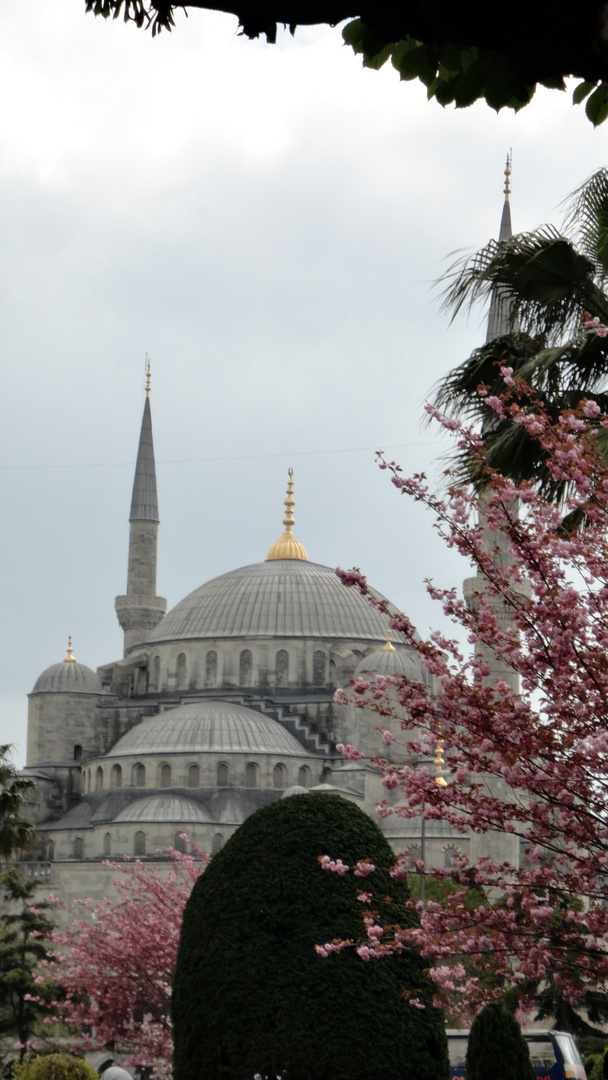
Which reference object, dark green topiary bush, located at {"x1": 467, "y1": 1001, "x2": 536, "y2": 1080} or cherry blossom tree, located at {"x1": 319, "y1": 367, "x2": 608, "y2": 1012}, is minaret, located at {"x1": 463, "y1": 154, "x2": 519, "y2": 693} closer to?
dark green topiary bush, located at {"x1": 467, "y1": 1001, "x2": 536, "y2": 1080}

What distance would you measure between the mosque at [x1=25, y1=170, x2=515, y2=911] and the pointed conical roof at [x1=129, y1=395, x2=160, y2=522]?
78 mm

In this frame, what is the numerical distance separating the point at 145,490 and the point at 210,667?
11.1 meters

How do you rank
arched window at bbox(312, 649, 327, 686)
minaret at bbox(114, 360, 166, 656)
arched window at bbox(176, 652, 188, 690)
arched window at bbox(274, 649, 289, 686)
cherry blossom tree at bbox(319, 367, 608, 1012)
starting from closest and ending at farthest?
1. cherry blossom tree at bbox(319, 367, 608, 1012)
2. arched window at bbox(312, 649, 327, 686)
3. arched window at bbox(274, 649, 289, 686)
4. arched window at bbox(176, 652, 188, 690)
5. minaret at bbox(114, 360, 166, 656)

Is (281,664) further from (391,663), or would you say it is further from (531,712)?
(531,712)

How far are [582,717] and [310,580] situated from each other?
71.3 meters

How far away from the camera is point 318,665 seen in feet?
252

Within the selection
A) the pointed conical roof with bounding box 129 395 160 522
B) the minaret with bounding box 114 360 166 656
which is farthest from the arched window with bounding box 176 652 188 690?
the pointed conical roof with bounding box 129 395 160 522

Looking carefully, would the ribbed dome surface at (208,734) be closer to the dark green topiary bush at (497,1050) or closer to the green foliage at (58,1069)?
the green foliage at (58,1069)

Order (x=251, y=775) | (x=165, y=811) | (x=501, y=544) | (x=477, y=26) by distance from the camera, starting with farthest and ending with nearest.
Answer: (x=251, y=775), (x=165, y=811), (x=501, y=544), (x=477, y=26)

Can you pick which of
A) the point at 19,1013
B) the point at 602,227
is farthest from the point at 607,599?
the point at 19,1013

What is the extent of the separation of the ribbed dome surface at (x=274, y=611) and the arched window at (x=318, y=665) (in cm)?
97

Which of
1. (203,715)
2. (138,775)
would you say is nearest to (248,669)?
(203,715)

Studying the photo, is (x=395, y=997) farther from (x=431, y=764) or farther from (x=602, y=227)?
(x=431, y=764)

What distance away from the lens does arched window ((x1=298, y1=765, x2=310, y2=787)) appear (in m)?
69.0
